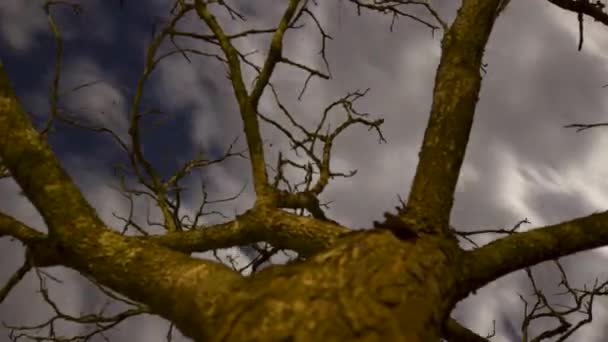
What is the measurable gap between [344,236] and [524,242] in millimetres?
836

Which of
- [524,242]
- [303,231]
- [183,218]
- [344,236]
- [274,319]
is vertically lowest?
[274,319]

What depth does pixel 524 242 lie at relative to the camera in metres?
2.22

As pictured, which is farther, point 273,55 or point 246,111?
point 273,55

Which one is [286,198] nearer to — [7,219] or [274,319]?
[7,219]

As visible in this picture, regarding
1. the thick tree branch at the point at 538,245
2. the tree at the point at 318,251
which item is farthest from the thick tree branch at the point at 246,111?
the thick tree branch at the point at 538,245

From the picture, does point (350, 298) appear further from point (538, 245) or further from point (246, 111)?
point (246, 111)

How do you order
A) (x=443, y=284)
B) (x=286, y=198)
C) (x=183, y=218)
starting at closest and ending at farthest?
(x=443, y=284) → (x=286, y=198) → (x=183, y=218)

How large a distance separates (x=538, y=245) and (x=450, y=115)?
60 cm

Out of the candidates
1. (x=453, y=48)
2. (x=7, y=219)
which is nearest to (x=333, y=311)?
(x=453, y=48)

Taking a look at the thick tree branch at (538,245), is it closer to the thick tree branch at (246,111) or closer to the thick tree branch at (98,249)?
the thick tree branch at (98,249)

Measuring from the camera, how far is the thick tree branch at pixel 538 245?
2111 mm

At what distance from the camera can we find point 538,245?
2227 millimetres

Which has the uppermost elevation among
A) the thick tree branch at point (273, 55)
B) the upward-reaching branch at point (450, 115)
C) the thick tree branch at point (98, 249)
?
the thick tree branch at point (273, 55)

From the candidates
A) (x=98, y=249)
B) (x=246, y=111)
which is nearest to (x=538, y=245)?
(x=98, y=249)
